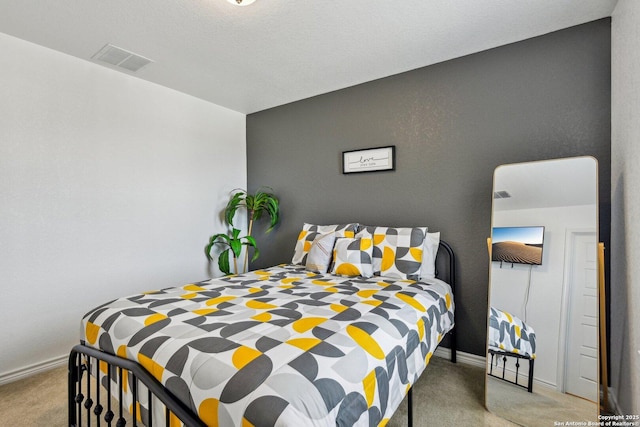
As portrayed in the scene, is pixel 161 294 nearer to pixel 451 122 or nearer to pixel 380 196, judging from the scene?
pixel 380 196

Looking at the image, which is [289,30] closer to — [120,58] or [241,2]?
[241,2]

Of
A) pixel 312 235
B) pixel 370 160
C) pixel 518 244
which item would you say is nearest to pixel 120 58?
pixel 312 235

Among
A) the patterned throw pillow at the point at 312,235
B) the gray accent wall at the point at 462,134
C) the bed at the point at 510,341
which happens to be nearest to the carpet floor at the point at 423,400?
the bed at the point at 510,341

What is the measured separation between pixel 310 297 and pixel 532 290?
1396mm

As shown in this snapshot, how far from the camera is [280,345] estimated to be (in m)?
1.26

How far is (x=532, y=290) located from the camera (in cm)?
194

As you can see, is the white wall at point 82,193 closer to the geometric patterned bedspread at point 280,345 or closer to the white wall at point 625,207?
the geometric patterned bedspread at point 280,345

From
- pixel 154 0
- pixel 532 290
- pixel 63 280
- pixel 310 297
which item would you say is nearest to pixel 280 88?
pixel 154 0

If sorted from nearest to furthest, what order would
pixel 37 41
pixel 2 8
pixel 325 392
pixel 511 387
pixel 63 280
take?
pixel 325 392 → pixel 511 387 → pixel 2 8 → pixel 37 41 → pixel 63 280

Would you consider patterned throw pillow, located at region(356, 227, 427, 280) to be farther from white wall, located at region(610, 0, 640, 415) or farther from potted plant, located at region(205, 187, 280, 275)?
potted plant, located at region(205, 187, 280, 275)

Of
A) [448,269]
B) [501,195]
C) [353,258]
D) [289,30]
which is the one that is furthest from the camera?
[448,269]

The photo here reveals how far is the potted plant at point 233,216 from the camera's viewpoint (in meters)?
3.74

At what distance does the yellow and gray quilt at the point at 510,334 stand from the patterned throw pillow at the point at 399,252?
60 cm

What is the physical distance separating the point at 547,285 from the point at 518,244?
293 mm
